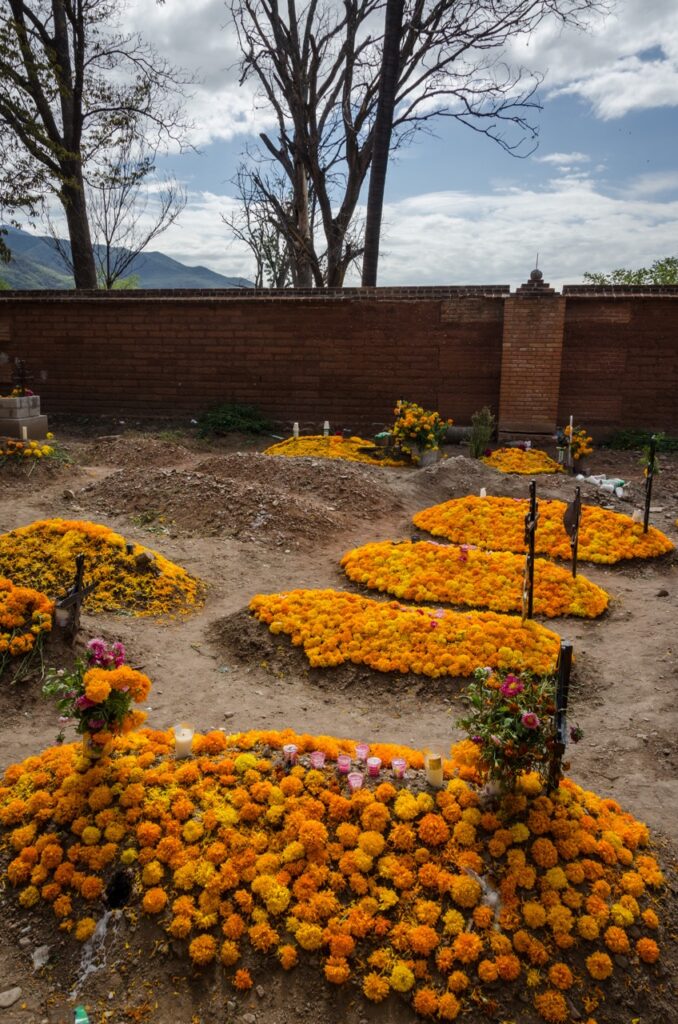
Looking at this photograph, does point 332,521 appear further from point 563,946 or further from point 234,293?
point 234,293

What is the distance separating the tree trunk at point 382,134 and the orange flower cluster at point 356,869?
17.3 metres

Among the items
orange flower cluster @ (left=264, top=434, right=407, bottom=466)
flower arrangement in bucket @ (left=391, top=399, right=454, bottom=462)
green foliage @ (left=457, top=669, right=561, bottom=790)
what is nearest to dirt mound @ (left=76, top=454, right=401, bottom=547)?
orange flower cluster @ (left=264, top=434, right=407, bottom=466)

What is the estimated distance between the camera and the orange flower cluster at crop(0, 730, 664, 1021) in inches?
116

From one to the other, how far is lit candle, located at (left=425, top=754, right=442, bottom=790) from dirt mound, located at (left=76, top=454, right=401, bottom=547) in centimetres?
557

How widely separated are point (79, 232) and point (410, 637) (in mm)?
19476

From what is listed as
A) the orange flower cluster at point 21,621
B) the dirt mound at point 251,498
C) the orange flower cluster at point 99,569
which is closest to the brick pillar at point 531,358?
the dirt mound at point 251,498

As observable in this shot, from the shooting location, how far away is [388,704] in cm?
541

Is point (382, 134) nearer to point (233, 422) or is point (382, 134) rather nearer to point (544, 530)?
point (233, 422)

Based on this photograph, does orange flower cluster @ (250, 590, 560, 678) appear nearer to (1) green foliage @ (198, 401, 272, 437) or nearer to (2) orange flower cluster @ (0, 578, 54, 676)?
(2) orange flower cluster @ (0, 578, 54, 676)

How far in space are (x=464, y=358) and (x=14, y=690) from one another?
492 inches

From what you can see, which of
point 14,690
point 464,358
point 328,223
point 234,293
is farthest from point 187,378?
point 14,690

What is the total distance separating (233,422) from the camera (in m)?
16.1

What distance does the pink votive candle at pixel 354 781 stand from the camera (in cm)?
362

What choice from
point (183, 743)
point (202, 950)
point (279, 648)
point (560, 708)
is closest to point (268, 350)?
point (279, 648)
